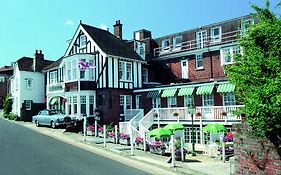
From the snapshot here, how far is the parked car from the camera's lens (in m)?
29.4

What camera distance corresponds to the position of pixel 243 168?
34.0 ft

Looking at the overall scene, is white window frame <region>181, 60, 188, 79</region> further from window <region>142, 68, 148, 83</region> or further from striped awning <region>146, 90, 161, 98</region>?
striped awning <region>146, 90, 161, 98</region>

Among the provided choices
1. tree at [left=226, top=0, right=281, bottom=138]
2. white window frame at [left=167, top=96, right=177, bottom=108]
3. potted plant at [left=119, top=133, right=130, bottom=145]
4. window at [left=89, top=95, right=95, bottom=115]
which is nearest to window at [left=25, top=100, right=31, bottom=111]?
window at [left=89, top=95, right=95, bottom=115]

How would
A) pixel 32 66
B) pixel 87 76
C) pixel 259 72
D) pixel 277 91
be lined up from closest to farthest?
pixel 277 91 → pixel 259 72 → pixel 87 76 → pixel 32 66

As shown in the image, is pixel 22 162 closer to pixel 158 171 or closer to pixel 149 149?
pixel 158 171

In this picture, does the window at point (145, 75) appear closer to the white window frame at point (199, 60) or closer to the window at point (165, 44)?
the window at point (165, 44)

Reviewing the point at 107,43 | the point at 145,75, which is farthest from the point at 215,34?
the point at 107,43

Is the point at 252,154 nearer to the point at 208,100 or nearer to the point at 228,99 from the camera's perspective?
the point at 228,99

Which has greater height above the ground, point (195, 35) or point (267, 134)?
point (195, 35)

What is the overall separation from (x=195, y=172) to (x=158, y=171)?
1585 millimetres

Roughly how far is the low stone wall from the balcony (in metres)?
22.6

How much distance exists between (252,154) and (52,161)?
904 cm

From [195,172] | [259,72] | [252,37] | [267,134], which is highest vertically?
[252,37]

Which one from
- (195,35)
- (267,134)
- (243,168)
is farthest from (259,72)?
(195,35)
